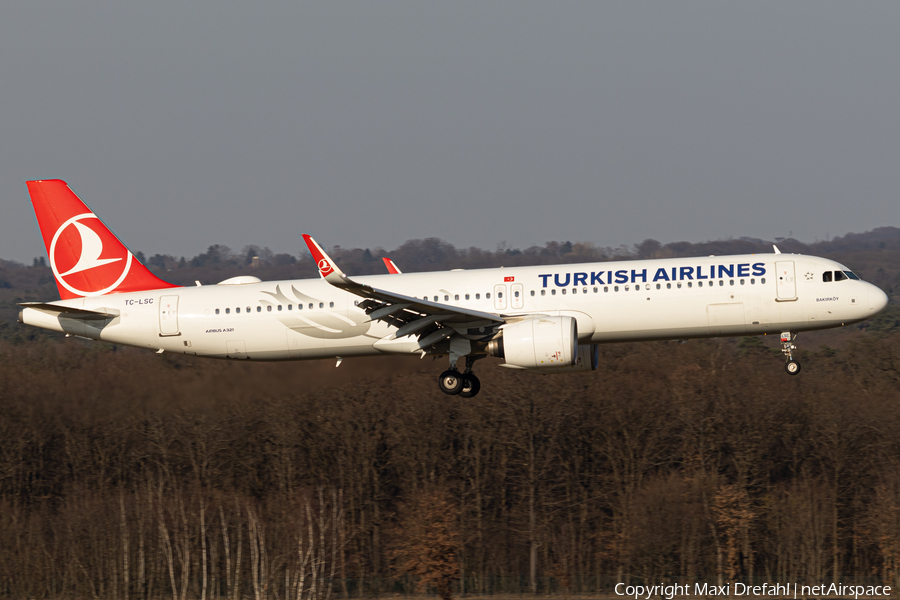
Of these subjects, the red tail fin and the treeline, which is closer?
the red tail fin

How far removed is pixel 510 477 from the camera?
6712 cm

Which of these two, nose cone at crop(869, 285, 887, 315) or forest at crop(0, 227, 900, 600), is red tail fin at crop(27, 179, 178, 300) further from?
forest at crop(0, 227, 900, 600)

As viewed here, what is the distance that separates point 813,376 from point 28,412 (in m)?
53.6

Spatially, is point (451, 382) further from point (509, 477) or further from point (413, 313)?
point (509, 477)

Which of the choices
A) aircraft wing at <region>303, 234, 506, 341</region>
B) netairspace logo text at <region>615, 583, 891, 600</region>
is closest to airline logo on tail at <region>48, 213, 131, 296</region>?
aircraft wing at <region>303, 234, 506, 341</region>

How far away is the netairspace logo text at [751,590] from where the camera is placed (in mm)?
57969

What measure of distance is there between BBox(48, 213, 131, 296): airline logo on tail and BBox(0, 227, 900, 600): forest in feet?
88.3

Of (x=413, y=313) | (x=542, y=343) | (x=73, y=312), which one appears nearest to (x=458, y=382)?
(x=413, y=313)

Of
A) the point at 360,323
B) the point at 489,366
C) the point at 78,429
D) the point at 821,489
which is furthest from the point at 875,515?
the point at 78,429

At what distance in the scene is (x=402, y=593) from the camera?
199 feet

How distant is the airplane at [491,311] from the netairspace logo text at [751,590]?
31.7m

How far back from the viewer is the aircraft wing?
1065 inches

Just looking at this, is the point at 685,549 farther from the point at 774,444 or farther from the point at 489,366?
the point at 489,366

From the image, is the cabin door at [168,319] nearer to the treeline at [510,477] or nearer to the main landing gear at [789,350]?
the main landing gear at [789,350]
